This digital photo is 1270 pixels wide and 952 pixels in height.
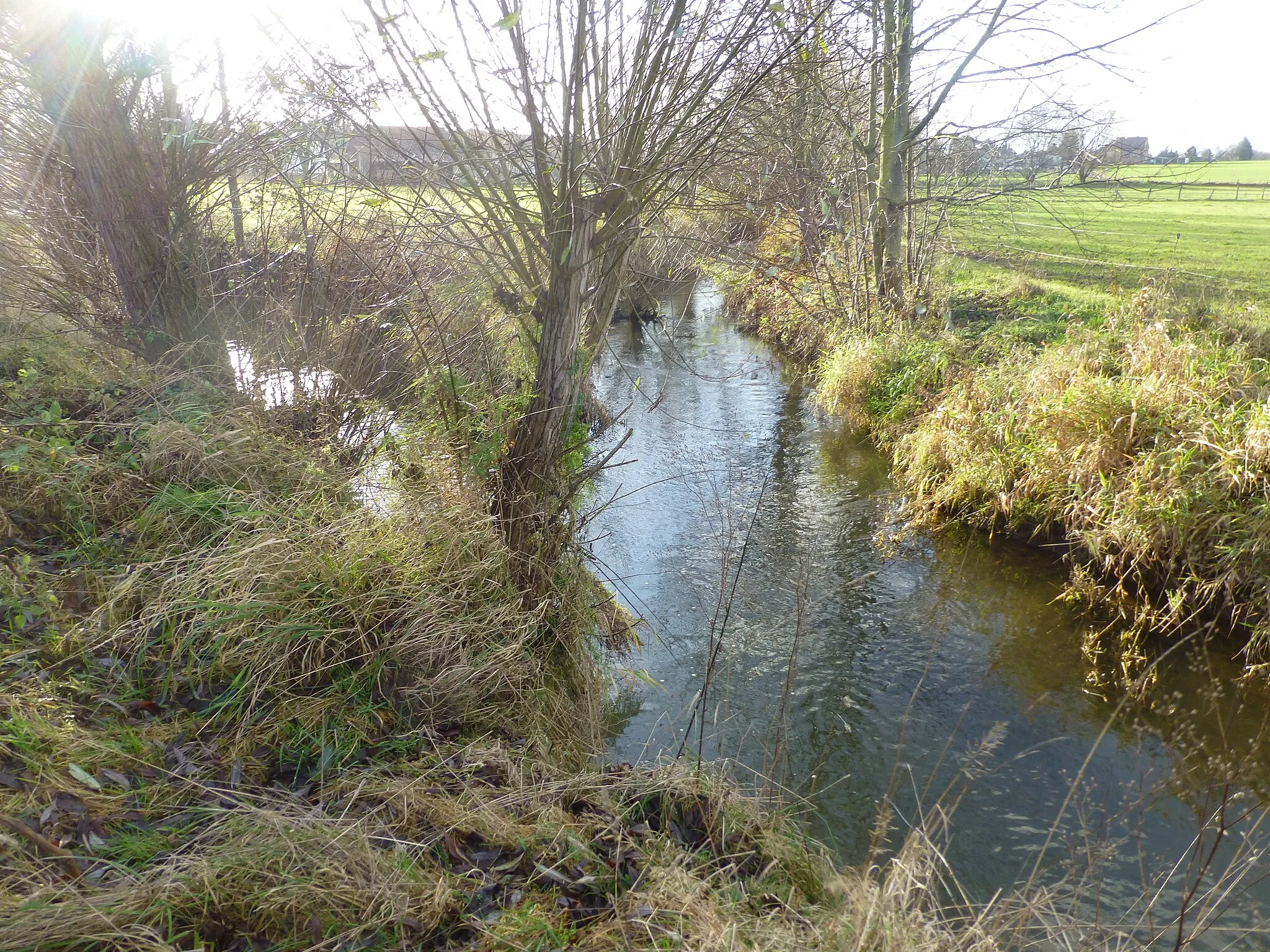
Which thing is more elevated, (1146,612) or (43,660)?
(43,660)

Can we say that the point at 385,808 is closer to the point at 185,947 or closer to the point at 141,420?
the point at 185,947

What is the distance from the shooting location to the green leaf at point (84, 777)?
262 cm

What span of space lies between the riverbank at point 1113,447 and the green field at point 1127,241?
141 cm

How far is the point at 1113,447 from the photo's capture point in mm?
6309

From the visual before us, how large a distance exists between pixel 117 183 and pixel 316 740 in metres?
4.88

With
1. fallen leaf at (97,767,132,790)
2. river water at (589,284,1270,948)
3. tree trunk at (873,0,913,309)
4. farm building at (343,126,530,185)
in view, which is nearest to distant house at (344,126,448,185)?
farm building at (343,126,530,185)

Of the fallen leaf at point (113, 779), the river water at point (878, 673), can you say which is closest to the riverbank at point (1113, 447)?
the river water at point (878, 673)

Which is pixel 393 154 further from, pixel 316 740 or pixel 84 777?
pixel 84 777

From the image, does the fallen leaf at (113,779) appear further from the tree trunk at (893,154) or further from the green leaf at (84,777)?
the tree trunk at (893,154)

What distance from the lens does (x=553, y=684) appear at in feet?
14.2

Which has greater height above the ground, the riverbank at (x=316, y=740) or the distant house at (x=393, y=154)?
the distant house at (x=393, y=154)

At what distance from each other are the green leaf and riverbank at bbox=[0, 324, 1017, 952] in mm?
12

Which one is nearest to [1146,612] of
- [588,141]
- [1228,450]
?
[1228,450]

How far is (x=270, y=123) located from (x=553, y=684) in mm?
5178
